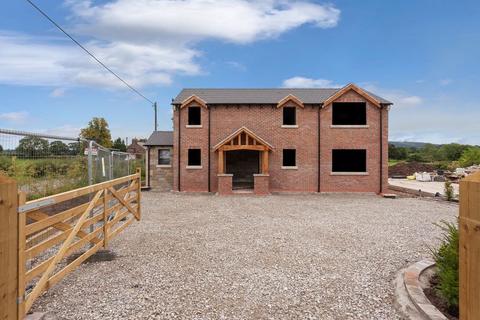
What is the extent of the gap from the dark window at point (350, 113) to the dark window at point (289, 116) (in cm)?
273

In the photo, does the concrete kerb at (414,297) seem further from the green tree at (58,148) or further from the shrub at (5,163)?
the green tree at (58,148)

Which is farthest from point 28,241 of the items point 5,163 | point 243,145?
point 243,145

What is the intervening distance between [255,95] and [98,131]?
38.5 meters

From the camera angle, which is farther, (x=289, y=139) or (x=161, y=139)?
(x=161, y=139)

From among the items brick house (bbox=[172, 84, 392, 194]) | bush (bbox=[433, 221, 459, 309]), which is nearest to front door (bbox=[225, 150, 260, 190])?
brick house (bbox=[172, 84, 392, 194])

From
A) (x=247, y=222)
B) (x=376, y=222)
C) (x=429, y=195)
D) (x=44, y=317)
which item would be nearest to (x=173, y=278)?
(x=44, y=317)

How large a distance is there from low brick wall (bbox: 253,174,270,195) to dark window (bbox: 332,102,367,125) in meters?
6.36

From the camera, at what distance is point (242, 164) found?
75.9ft

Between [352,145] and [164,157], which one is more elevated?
[352,145]

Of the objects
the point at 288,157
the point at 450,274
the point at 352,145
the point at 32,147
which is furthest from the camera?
the point at 288,157

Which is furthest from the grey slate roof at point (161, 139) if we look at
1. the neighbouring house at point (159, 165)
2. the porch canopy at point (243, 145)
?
the porch canopy at point (243, 145)

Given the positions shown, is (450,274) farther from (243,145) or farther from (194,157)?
(194,157)

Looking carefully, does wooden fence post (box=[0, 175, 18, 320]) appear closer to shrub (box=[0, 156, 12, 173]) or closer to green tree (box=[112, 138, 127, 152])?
shrub (box=[0, 156, 12, 173])

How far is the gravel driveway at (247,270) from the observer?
4.26 metres
